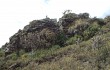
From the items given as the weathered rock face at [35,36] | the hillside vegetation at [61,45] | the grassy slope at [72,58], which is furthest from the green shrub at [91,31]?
the weathered rock face at [35,36]

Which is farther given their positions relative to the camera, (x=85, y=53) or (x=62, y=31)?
(x=62, y=31)

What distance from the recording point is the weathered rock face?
53906mm

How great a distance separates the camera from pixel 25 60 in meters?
47.3

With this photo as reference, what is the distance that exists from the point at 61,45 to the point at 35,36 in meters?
5.15

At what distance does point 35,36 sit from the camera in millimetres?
55281

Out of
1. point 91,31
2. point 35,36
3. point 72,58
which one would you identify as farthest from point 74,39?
point 72,58

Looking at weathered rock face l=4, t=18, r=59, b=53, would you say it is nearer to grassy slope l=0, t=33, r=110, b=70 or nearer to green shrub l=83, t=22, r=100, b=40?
grassy slope l=0, t=33, r=110, b=70

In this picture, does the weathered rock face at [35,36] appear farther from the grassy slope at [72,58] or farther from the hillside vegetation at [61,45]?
the grassy slope at [72,58]

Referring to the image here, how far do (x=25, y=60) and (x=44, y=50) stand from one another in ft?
17.6

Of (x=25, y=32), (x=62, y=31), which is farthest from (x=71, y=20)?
(x=25, y=32)

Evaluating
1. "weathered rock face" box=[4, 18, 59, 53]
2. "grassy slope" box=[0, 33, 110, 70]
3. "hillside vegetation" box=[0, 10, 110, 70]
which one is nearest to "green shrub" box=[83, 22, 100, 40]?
"hillside vegetation" box=[0, 10, 110, 70]

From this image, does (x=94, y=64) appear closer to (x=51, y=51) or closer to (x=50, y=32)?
(x=51, y=51)

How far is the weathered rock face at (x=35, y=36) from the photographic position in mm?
53906

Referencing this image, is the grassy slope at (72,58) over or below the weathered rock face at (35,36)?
below
